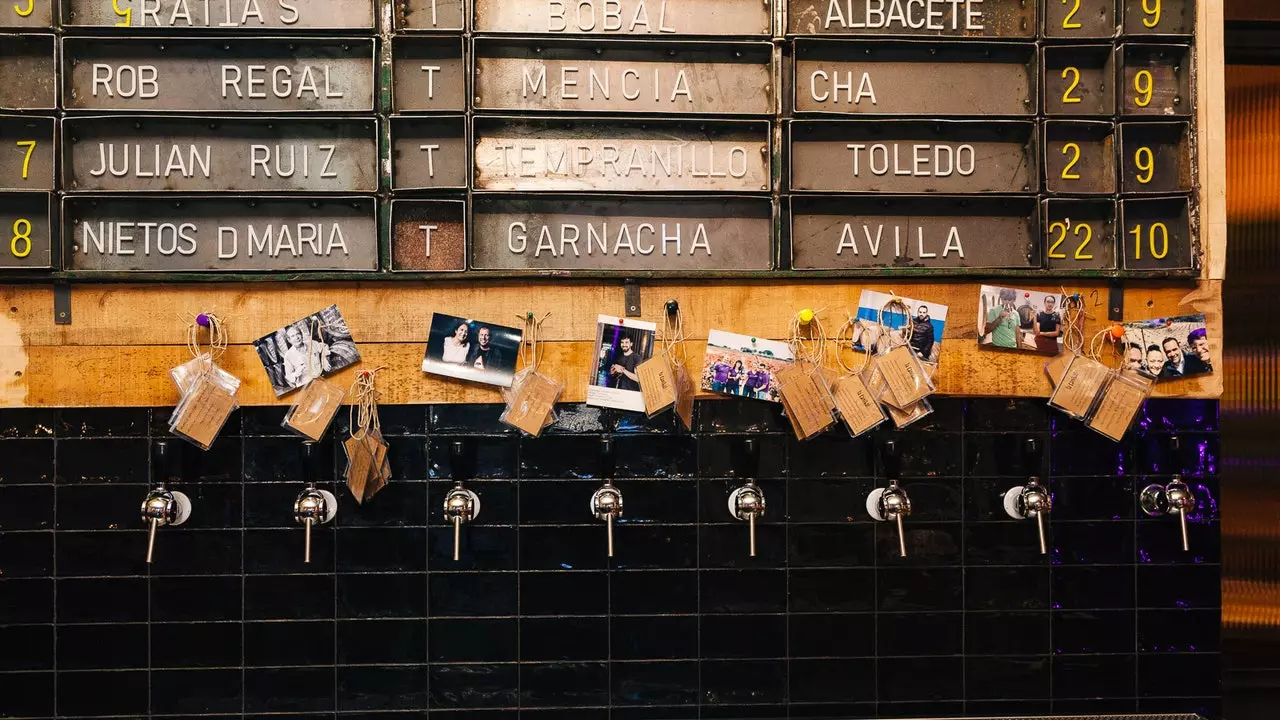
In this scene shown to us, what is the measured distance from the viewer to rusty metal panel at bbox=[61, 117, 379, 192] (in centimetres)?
217

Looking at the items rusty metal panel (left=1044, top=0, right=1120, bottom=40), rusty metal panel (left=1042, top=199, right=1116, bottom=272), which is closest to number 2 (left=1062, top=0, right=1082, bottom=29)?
rusty metal panel (left=1044, top=0, right=1120, bottom=40)

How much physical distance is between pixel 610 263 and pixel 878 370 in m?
0.83

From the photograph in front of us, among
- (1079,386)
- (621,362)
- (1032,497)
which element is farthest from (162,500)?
(1079,386)

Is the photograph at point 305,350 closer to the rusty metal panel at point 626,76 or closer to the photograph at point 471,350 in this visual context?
the photograph at point 471,350

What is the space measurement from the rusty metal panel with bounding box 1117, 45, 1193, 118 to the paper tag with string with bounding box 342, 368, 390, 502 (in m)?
2.35

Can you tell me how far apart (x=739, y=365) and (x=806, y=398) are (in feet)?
0.70

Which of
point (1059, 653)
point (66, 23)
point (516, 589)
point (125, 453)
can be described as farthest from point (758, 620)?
point (66, 23)

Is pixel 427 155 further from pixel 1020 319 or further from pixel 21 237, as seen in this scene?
pixel 1020 319

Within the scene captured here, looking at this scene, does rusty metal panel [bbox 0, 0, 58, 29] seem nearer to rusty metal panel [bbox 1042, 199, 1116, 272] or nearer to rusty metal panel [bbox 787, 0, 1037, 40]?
rusty metal panel [bbox 787, 0, 1037, 40]

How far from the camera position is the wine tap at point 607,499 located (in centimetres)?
219

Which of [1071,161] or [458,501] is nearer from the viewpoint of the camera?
[458,501]

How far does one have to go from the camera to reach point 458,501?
217 centimetres

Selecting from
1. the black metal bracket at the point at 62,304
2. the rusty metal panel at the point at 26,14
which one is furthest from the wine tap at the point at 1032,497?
the rusty metal panel at the point at 26,14

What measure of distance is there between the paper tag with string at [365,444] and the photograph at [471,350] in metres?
0.18
